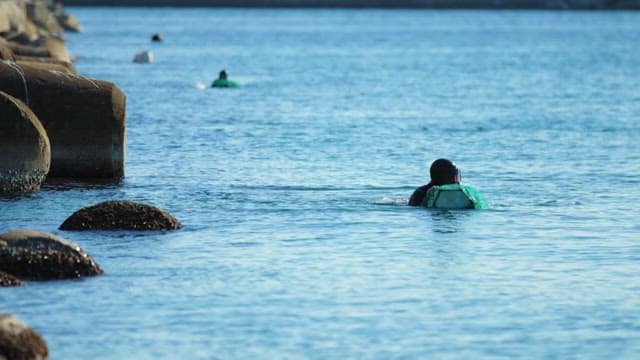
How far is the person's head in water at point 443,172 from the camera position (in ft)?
91.8

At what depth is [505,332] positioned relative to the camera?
1916 centimetres

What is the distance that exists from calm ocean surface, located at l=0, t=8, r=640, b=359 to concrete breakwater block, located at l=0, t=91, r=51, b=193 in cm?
63

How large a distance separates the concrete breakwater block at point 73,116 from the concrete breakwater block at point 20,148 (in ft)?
Result: 4.58

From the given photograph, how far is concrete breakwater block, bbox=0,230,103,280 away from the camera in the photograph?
21109 millimetres

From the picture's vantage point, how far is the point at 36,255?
21203 mm

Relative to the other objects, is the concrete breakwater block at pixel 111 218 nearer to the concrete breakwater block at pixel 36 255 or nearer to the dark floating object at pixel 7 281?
the concrete breakwater block at pixel 36 255

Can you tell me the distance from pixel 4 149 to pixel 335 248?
21.8 feet

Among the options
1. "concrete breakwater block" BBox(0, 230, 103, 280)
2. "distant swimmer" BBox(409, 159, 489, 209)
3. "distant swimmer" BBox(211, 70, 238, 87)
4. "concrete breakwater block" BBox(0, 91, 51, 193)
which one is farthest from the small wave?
"distant swimmer" BBox(211, 70, 238, 87)

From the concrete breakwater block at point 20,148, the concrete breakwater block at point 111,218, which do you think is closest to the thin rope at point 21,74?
the concrete breakwater block at point 20,148

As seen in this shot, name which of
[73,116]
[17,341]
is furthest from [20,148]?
[17,341]

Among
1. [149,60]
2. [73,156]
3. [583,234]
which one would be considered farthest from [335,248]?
[149,60]

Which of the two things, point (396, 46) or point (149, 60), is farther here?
point (396, 46)

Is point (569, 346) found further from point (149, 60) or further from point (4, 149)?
point (149, 60)

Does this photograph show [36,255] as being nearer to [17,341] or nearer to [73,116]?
[17,341]
